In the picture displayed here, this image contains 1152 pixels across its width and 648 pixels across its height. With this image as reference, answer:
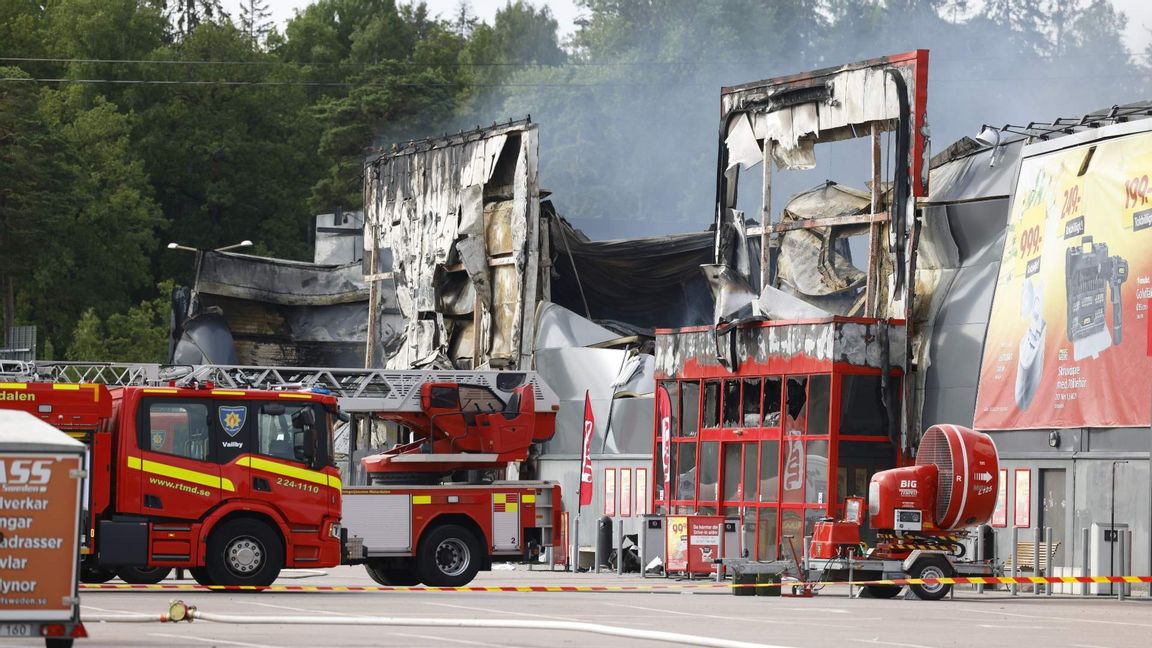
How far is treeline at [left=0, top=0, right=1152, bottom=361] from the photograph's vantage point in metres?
89.6

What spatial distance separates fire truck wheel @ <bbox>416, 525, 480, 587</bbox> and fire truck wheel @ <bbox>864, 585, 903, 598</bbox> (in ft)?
19.2

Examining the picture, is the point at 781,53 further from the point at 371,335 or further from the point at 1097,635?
the point at 1097,635

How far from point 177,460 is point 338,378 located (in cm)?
1160

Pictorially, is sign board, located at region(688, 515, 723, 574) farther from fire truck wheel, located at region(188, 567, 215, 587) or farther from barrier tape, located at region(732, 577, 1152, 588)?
fire truck wheel, located at region(188, 567, 215, 587)

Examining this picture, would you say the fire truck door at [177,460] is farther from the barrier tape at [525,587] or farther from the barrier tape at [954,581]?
the barrier tape at [954,581]

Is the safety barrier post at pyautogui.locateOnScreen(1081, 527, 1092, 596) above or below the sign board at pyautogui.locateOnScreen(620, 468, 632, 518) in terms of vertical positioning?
below

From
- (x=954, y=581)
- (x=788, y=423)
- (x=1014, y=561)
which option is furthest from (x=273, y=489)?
(x=1014, y=561)

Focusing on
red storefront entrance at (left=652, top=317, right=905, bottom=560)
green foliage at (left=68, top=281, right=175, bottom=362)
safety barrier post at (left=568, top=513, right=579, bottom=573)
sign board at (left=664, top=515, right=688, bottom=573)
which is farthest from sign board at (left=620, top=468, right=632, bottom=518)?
green foliage at (left=68, top=281, right=175, bottom=362)

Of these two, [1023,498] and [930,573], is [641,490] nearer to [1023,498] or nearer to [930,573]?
[1023,498]

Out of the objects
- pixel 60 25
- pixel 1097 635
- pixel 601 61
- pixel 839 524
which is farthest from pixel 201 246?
pixel 1097 635

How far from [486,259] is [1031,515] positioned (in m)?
18.3

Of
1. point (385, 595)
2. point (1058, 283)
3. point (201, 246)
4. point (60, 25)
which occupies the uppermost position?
point (60, 25)

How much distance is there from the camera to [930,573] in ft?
89.0

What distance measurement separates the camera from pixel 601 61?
11256 centimetres
